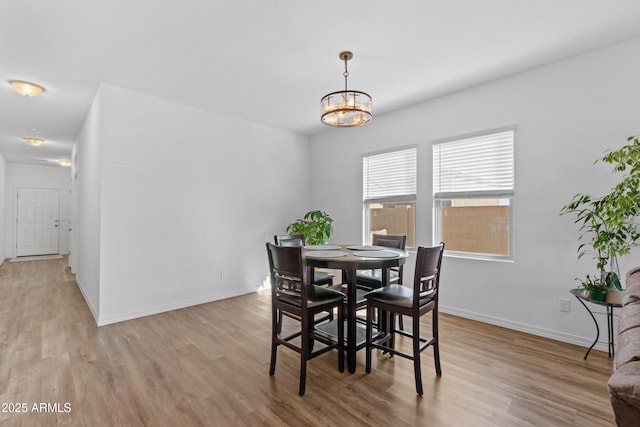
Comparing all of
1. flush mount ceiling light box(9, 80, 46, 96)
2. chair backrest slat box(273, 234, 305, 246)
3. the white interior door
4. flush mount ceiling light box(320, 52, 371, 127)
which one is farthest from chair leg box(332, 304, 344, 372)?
the white interior door

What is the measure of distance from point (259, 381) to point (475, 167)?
3.11m

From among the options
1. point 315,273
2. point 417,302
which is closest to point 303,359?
point 417,302

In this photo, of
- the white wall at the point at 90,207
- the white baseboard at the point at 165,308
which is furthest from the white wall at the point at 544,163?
the white wall at the point at 90,207

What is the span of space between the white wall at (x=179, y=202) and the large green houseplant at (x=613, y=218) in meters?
3.90

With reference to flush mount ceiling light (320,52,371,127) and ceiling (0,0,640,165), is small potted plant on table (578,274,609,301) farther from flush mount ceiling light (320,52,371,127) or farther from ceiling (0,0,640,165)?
flush mount ceiling light (320,52,371,127)

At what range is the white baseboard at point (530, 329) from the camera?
273cm

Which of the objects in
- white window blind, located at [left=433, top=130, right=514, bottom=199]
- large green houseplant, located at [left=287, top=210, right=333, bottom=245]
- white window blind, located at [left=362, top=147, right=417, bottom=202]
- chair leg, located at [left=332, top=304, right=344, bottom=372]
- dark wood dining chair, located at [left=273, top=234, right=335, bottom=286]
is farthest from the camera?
large green houseplant, located at [left=287, top=210, right=333, bottom=245]

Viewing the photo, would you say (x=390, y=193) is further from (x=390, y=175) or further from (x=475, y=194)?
(x=475, y=194)

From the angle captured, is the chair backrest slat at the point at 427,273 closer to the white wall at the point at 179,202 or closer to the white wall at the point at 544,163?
the white wall at the point at 544,163

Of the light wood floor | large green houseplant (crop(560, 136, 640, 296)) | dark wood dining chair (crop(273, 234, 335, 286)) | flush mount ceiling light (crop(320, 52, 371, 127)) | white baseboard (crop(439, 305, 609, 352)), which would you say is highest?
flush mount ceiling light (crop(320, 52, 371, 127))

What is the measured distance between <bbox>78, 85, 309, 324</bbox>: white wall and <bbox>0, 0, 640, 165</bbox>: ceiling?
17.4 inches

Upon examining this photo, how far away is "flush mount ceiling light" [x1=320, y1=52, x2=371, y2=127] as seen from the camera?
2545 mm

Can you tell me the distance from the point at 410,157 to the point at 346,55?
5.90ft


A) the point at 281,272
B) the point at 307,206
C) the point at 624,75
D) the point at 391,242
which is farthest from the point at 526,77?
the point at 307,206
